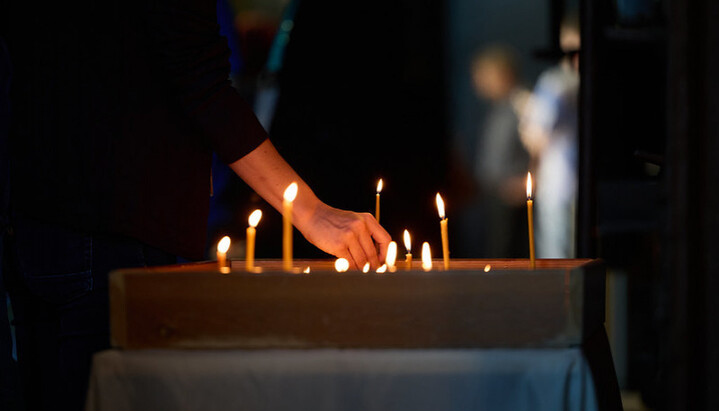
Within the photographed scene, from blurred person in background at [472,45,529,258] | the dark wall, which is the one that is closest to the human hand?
the dark wall

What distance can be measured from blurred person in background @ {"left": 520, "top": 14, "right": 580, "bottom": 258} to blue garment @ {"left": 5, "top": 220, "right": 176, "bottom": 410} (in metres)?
3.04

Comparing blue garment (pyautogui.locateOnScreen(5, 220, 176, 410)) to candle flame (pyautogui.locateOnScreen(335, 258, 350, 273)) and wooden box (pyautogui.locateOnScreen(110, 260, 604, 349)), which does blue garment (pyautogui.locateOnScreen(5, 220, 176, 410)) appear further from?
candle flame (pyautogui.locateOnScreen(335, 258, 350, 273))

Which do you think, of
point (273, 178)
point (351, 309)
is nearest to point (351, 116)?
point (273, 178)

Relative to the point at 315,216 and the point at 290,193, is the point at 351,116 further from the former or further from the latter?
the point at 290,193

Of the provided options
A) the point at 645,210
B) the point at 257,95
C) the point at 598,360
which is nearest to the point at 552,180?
the point at 645,210

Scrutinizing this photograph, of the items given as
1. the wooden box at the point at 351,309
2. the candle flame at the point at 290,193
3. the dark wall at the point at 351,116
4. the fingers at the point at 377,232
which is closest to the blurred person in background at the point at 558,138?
the dark wall at the point at 351,116

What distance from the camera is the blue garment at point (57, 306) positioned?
114 centimetres

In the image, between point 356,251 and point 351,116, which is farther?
point 351,116

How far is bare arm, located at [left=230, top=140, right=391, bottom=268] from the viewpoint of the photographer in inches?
48.3

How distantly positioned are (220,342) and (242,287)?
0.08 m

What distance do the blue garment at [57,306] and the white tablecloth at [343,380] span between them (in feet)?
0.76

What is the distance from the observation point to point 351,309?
94 centimetres

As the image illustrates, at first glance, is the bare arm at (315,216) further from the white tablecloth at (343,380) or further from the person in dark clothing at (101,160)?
the white tablecloth at (343,380)

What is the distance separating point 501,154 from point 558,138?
319mm
